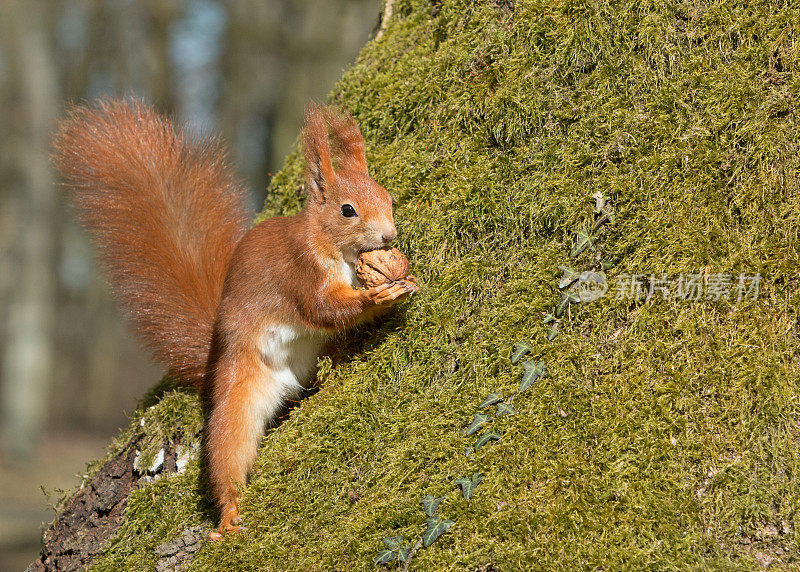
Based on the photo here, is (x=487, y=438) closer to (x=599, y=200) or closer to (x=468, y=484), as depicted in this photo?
(x=468, y=484)

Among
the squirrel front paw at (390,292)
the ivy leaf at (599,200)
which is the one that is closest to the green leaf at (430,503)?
the squirrel front paw at (390,292)

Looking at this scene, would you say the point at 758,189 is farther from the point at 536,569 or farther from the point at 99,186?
the point at 99,186

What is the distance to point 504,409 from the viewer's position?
187 cm

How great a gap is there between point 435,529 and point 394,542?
0.41 ft

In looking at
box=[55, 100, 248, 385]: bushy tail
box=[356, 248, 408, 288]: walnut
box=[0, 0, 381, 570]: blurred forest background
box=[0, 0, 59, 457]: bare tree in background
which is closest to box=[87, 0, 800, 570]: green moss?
box=[356, 248, 408, 288]: walnut

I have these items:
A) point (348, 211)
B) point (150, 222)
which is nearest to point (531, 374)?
point (348, 211)

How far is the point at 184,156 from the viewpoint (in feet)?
9.41

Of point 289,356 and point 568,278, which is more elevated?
Result: point 568,278

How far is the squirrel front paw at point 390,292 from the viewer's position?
2.12 meters

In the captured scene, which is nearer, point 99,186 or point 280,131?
point 99,186

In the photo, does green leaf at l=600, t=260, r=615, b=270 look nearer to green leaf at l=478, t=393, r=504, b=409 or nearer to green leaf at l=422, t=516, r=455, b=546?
green leaf at l=478, t=393, r=504, b=409

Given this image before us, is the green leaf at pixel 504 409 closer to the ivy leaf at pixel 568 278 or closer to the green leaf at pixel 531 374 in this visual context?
the green leaf at pixel 531 374

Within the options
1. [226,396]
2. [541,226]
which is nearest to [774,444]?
[541,226]

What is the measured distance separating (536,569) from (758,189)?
125 cm
